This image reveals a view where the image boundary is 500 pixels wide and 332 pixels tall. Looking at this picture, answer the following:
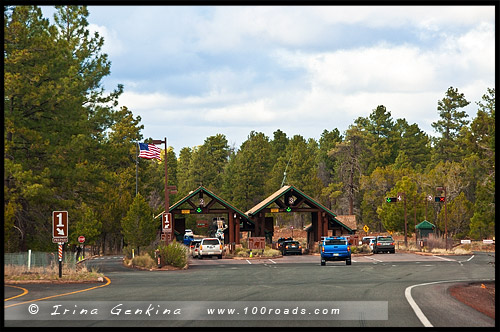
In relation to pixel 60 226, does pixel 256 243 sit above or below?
below

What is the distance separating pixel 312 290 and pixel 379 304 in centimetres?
524

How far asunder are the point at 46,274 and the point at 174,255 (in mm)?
10995

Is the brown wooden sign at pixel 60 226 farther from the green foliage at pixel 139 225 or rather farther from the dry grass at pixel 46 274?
the green foliage at pixel 139 225

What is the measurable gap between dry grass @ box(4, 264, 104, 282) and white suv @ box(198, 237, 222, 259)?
21823mm

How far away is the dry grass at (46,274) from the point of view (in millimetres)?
28828

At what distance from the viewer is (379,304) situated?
1780 cm

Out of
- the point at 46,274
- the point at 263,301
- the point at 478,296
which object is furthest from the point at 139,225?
the point at 478,296

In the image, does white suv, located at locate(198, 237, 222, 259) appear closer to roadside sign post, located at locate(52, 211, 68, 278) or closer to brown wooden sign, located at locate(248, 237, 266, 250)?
brown wooden sign, located at locate(248, 237, 266, 250)

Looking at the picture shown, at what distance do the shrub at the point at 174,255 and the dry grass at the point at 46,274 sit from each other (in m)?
8.98

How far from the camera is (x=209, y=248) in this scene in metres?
53.7

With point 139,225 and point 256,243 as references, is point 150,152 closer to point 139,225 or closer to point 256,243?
point 139,225

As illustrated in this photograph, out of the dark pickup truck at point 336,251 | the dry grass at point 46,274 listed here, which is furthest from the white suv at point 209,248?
the dry grass at point 46,274

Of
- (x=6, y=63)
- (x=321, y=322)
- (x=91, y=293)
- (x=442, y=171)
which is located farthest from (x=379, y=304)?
(x=442, y=171)
